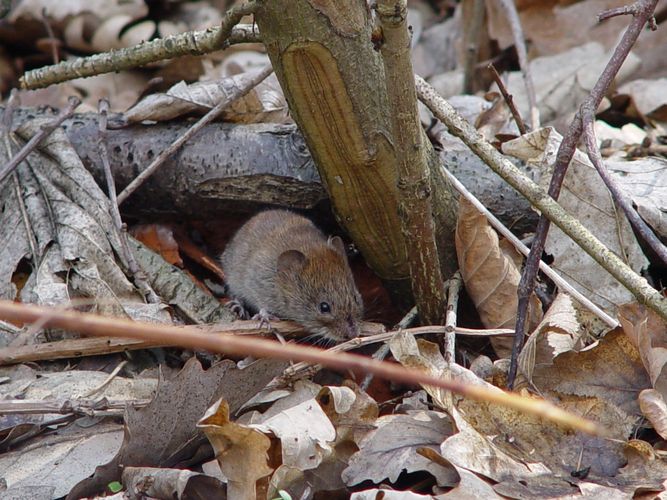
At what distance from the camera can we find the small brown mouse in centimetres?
501

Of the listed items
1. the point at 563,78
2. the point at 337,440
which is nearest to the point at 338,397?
the point at 337,440

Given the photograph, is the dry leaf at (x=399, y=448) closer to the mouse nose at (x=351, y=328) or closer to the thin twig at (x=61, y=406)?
the thin twig at (x=61, y=406)

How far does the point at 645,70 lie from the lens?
7.08m

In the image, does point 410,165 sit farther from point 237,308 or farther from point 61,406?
point 237,308

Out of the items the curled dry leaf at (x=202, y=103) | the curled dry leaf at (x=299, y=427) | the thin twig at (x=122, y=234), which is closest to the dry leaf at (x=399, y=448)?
the curled dry leaf at (x=299, y=427)

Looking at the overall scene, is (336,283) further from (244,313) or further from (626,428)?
(626,428)

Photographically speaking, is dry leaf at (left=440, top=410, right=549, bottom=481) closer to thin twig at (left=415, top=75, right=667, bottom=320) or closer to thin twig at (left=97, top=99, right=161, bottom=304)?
thin twig at (left=415, top=75, right=667, bottom=320)

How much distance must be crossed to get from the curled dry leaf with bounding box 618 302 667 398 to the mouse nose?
1616mm

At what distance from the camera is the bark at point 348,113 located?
321 centimetres

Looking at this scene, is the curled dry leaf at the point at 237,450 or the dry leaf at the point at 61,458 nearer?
the curled dry leaf at the point at 237,450

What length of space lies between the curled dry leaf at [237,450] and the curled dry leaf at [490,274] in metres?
1.46

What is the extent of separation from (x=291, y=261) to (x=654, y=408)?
2.69 m

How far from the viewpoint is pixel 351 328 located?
4.69 meters

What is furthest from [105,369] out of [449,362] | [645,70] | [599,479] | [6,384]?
[645,70]
